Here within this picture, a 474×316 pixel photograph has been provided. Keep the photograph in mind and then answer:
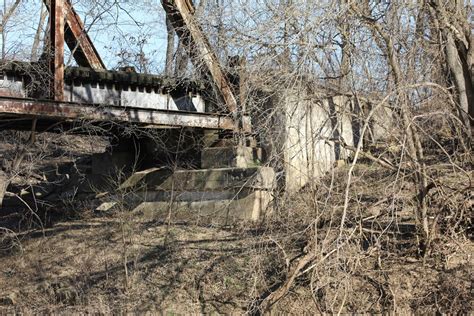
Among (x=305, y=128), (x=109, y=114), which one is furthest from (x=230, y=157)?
(x=305, y=128)

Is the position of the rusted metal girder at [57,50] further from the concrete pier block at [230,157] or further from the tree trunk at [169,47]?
the concrete pier block at [230,157]

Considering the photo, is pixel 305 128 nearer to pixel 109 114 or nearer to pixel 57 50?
pixel 109 114

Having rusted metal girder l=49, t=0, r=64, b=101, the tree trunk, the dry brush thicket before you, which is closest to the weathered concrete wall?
the dry brush thicket

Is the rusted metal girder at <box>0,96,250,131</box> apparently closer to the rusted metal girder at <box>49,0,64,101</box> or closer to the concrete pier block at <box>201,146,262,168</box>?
the rusted metal girder at <box>49,0,64,101</box>

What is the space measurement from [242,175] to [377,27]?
199 inches

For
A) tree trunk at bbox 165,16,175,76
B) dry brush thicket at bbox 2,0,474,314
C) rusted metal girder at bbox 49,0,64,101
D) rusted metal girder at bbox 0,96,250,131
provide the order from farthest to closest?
tree trunk at bbox 165,16,175,76 → rusted metal girder at bbox 49,0,64,101 → rusted metal girder at bbox 0,96,250,131 → dry brush thicket at bbox 2,0,474,314

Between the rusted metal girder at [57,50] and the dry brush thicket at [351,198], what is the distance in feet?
8.36

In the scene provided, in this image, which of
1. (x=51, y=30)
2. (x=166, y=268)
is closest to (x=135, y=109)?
(x=51, y=30)

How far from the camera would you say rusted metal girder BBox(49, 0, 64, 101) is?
13.6m

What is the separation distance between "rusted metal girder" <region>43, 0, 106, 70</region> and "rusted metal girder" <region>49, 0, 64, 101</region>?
0.93 metres

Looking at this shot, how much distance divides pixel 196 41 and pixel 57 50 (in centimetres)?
257

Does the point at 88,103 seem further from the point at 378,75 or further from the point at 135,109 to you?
the point at 378,75

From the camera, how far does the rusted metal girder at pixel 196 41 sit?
45.9 feet

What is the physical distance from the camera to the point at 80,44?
1565cm
